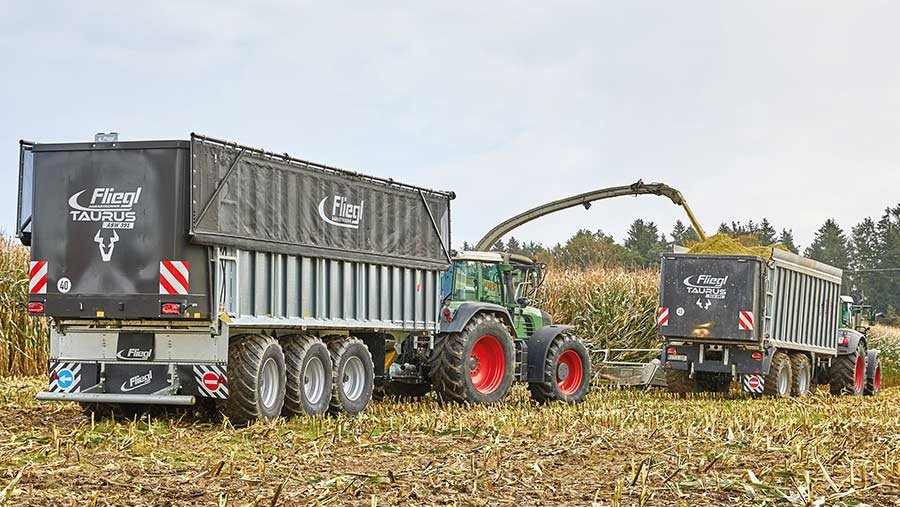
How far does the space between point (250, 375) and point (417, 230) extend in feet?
14.2

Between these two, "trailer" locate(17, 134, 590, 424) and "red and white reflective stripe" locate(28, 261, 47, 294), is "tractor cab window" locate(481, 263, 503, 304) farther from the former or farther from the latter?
"red and white reflective stripe" locate(28, 261, 47, 294)

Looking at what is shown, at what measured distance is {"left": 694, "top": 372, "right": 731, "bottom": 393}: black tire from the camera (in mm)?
22031

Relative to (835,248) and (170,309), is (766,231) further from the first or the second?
(170,309)

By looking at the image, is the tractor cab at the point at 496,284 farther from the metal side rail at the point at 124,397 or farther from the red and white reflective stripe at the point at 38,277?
the red and white reflective stripe at the point at 38,277

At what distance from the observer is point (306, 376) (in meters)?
13.8

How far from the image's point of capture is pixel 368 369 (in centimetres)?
1487

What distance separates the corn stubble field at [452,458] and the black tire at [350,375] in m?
0.44

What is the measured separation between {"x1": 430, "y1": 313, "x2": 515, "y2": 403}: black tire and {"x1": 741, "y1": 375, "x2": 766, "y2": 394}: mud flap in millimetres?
5737

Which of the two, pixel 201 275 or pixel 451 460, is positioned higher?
pixel 201 275

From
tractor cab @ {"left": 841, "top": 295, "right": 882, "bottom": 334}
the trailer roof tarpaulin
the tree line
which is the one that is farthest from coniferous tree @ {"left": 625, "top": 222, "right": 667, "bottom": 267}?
the trailer roof tarpaulin

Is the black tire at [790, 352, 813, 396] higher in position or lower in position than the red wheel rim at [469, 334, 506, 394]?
lower

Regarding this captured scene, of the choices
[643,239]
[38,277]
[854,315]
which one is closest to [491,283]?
[38,277]

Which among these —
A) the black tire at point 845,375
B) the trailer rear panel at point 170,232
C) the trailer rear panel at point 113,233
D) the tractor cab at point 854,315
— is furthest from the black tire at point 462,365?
the tractor cab at point 854,315

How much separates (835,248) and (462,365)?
86.7 meters
